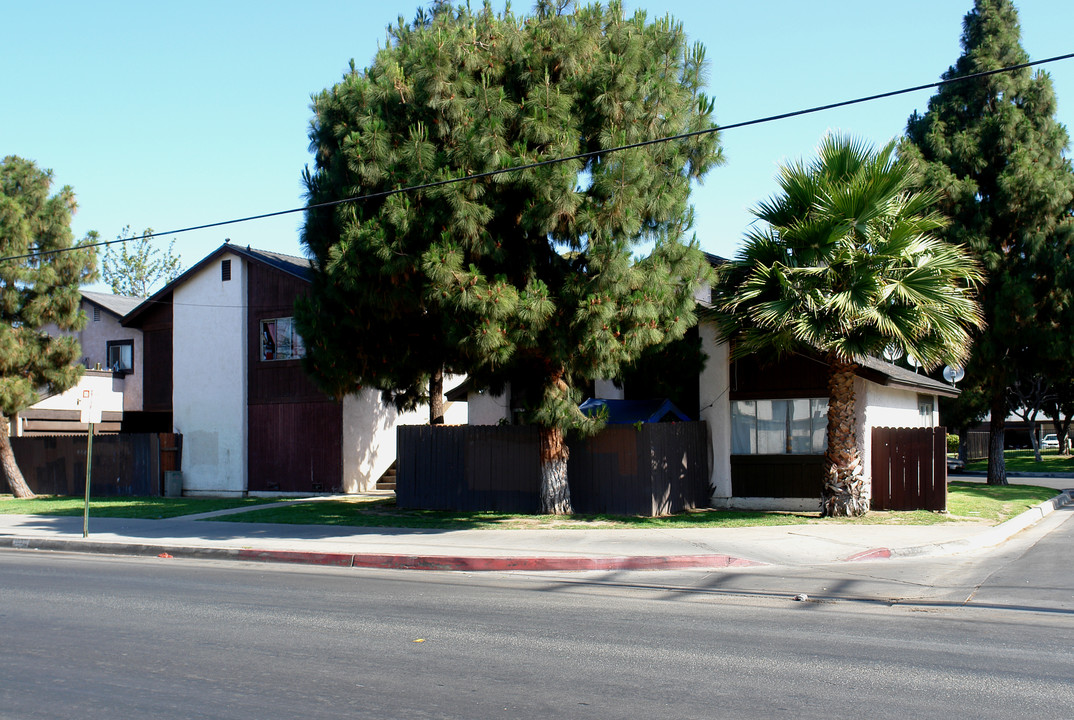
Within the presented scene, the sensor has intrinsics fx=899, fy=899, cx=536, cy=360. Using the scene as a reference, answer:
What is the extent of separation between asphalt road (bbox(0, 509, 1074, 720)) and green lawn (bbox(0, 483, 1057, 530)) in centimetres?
463

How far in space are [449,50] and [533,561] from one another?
8.24 meters

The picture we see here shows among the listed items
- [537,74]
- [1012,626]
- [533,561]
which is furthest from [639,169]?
[1012,626]

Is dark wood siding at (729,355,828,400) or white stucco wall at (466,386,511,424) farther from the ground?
dark wood siding at (729,355,828,400)

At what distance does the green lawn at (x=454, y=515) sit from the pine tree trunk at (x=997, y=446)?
376cm

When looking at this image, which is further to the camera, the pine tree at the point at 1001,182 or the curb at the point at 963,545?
the pine tree at the point at 1001,182

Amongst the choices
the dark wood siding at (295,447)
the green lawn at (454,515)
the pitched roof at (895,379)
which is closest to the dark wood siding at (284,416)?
the dark wood siding at (295,447)

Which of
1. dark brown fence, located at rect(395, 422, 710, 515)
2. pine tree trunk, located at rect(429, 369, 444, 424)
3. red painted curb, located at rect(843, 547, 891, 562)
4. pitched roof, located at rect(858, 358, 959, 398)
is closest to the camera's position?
red painted curb, located at rect(843, 547, 891, 562)

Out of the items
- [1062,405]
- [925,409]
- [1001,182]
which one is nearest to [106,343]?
[925,409]

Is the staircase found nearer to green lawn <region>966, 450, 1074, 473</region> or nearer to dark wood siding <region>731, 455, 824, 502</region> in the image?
dark wood siding <region>731, 455, 824, 502</region>

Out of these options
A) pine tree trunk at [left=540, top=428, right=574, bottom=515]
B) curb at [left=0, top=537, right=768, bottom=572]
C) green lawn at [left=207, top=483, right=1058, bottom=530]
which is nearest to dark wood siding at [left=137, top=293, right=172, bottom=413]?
green lawn at [left=207, top=483, right=1058, bottom=530]

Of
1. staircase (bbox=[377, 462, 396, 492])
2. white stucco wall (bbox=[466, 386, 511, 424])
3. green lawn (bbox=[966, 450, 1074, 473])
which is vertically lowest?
green lawn (bbox=[966, 450, 1074, 473])

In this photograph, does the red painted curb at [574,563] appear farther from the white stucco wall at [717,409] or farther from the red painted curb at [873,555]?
the white stucco wall at [717,409]

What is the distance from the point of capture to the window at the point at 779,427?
19.6 m

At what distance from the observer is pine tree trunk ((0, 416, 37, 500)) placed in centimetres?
2642
